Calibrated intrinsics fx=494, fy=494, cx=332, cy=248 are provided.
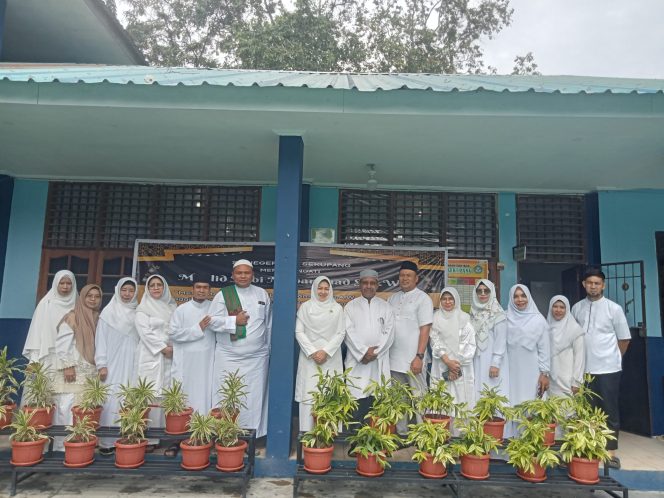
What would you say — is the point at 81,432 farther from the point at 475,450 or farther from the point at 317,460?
the point at 475,450

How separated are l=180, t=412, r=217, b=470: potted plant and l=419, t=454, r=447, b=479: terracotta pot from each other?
152 centimetres

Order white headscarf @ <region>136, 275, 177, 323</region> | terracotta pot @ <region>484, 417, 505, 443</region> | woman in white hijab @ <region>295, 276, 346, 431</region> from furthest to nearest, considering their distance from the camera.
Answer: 1. white headscarf @ <region>136, 275, 177, 323</region>
2. woman in white hijab @ <region>295, 276, 346, 431</region>
3. terracotta pot @ <region>484, 417, 505, 443</region>

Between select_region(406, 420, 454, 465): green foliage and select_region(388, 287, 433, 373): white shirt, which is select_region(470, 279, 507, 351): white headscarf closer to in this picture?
select_region(388, 287, 433, 373): white shirt

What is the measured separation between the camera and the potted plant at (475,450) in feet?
11.1

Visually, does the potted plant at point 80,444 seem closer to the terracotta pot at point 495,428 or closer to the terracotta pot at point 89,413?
the terracotta pot at point 89,413

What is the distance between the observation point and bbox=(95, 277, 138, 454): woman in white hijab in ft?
14.1

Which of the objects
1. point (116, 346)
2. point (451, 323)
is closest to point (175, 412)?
point (116, 346)

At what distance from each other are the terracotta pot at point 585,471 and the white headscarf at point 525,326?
1.08 m

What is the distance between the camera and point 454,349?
423 centimetres

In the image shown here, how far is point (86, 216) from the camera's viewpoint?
6066mm

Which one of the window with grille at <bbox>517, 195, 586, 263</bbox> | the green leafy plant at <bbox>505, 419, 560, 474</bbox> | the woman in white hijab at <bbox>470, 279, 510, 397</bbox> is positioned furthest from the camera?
the window with grille at <bbox>517, 195, 586, 263</bbox>

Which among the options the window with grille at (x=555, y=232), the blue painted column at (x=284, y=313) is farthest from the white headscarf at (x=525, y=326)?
the blue painted column at (x=284, y=313)

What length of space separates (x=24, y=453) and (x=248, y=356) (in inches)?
68.6

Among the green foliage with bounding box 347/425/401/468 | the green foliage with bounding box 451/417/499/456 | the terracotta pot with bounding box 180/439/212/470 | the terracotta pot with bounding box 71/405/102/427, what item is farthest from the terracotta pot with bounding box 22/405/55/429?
the green foliage with bounding box 451/417/499/456
